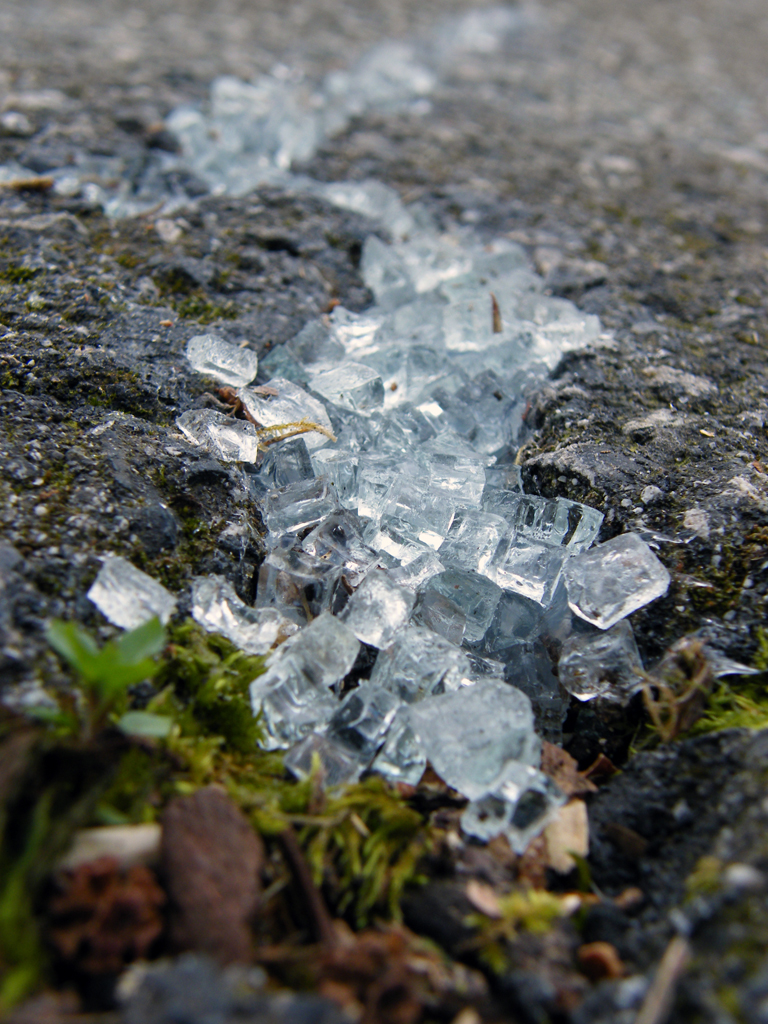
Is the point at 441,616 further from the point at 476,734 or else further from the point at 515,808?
the point at 515,808

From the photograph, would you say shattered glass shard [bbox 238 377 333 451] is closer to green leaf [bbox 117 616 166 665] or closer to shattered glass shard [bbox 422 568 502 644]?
shattered glass shard [bbox 422 568 502 644]

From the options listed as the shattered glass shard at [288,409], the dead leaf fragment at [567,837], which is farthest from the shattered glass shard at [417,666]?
the shattered glass shard at [288,409]

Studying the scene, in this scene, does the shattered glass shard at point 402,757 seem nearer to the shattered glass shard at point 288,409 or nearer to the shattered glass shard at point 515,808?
the shattered glass shard at point 515,808

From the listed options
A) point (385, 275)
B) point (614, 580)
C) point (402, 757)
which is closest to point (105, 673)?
point (402, 757)

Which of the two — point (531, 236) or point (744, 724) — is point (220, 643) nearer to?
point (744, 724)

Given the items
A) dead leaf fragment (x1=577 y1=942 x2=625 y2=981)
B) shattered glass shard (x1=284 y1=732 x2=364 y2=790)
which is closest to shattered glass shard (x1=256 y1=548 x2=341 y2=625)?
shattered glass shard (x1=284 y1=732 x2=364 y2=790)

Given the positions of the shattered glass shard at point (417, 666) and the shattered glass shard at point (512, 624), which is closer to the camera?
the shattered glass shard at point (417, 666)
